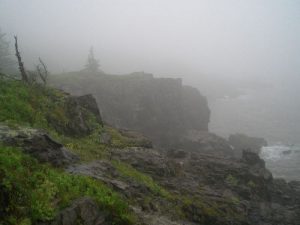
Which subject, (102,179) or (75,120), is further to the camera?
(75,120)

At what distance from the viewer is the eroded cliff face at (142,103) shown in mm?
67500

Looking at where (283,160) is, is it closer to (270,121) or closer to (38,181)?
(270,121)

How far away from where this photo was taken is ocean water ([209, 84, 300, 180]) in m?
68.1

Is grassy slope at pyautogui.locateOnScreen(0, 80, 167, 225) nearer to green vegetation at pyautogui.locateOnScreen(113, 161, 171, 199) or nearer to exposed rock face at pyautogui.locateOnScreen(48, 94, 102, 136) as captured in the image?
green vegetation at pyautogui.locateOnScreen(113, 161, 171, 199)

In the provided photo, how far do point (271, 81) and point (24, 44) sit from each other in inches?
5028

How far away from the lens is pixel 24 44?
167 meters

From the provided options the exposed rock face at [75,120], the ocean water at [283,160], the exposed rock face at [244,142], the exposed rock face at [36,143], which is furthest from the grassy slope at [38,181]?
the exposed rock face at [244,142]

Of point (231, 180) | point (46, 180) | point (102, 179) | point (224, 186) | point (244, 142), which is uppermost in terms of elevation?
point (46, 180)

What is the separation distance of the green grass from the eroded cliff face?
49.2 m

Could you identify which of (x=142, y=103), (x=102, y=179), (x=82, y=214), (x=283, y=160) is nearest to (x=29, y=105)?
(x=102, y=179)

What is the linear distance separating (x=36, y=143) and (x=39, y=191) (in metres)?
4.71

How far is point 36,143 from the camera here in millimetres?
16609

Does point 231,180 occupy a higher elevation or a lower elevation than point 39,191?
lower

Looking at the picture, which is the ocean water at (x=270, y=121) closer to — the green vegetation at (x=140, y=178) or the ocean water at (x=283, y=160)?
the ocean water at (x=283, y=160)
